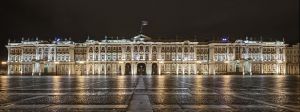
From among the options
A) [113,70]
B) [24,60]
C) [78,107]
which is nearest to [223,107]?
[78,107]

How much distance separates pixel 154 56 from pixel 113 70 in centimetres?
1278

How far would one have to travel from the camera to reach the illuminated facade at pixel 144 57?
136000 mm

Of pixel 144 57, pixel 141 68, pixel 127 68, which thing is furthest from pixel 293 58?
pixel 127 68

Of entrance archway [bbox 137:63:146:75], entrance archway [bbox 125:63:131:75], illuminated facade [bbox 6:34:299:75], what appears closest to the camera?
illuminated facade [bbox 6:34:299:75]

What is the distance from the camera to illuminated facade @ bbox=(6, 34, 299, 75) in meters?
136

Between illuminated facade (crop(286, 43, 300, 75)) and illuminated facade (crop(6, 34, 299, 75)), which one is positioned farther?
illuminated facade (crop(286, 43, 300, 75))

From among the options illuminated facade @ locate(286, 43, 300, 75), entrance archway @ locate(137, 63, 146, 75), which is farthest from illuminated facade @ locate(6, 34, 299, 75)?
illuminated facade @ locate(286, 43, 300, 75)

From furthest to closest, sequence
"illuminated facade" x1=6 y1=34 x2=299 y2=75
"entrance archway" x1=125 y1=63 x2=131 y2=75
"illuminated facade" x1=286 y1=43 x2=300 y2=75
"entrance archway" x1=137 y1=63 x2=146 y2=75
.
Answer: "illuminated facade" x1=286 y1=43 x2=300 y2=75
"entrance archway" x1=137 y1=63 x2=146 y2=75
"entrance archway" x1=125 y1=63 x2=131 y2=75
"illuminated facade" x1=6 y1=34 x2=299 y2=75

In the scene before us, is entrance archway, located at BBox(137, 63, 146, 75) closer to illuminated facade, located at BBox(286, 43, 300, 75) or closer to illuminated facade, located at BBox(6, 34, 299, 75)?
illuminated facade, located at BBox(6, 34, 299, 75)

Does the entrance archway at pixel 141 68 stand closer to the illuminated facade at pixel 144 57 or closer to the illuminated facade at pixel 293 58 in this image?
the illuminated facade at pixel 144 57

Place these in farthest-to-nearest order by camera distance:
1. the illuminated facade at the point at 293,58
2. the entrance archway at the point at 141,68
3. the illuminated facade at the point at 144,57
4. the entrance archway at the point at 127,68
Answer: the illuminated facade at the point at 293,58
the entrance archway at the point at 141,68
the entrance archway at the point at 127,68
the illuminated facade at the point at 144,57

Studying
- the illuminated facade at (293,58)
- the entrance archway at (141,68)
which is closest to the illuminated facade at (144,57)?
the entrance archway at (141,68)

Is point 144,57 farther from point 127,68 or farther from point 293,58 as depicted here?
point 293,58

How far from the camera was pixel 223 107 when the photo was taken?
14180mm
